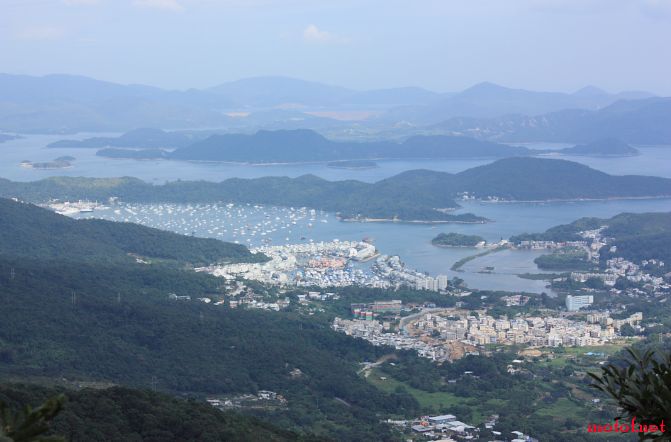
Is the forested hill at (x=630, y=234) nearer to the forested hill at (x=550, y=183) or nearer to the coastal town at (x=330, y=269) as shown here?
the coastal town at (x=330, y=269)

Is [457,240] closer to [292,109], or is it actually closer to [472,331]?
[472,331]

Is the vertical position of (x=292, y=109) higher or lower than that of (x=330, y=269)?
higher

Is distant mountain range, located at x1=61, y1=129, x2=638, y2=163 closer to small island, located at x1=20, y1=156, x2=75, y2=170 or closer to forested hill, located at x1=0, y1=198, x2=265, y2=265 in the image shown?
small island, located at x1=20, y1=156, x2=75, y2=170

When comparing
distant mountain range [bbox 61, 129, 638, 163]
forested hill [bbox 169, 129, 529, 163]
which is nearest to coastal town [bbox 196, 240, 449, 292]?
distant mountain range [bbox 61, 129, 638, 163]

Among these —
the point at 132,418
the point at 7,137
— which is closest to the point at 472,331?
the point at 132,418

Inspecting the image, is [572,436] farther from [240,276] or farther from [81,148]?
[81,148]

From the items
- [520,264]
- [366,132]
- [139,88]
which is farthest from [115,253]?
[139,88]

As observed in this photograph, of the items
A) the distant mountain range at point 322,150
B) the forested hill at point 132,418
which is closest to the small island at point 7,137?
the distant mountain range at point 322,150
